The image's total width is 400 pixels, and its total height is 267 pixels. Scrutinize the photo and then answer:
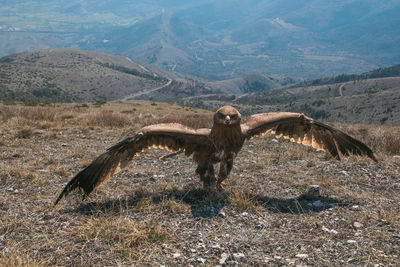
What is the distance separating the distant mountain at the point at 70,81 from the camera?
276 feet

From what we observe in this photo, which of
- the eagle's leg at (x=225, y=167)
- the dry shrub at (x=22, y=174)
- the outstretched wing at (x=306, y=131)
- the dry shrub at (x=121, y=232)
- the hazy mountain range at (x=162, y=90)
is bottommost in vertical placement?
the hazy mountain range at (x=162, y=90)

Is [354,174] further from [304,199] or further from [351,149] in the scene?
[304,199]

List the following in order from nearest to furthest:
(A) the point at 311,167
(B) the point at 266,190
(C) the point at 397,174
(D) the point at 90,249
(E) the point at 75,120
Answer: (D) the point at 90,249 → (B) the point at 266,190 → (C) the point at 397,174 → (A) the point at 311,167 → (E) the point at 75,120

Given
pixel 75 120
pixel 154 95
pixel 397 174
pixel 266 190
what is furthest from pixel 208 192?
pixel 154 95

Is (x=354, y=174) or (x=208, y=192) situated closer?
(x=208, y=192)

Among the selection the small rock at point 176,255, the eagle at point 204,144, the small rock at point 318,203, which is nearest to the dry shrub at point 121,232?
the small rock at point 176,255

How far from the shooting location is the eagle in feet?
16.3

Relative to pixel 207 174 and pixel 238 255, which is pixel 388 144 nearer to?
pixel 207 174

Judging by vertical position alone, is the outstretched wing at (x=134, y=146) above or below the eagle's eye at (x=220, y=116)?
below

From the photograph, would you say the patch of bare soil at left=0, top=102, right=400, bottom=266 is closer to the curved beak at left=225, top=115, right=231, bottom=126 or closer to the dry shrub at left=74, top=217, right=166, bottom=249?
the dry shrub at left=74, top=217, right=166, bottom=249

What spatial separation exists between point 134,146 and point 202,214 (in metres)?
1.63

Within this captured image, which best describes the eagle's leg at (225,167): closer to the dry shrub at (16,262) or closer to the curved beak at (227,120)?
the curved beak at (227,120)

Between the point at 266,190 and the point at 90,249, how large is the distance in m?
3.40

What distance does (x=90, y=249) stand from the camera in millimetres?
3729
